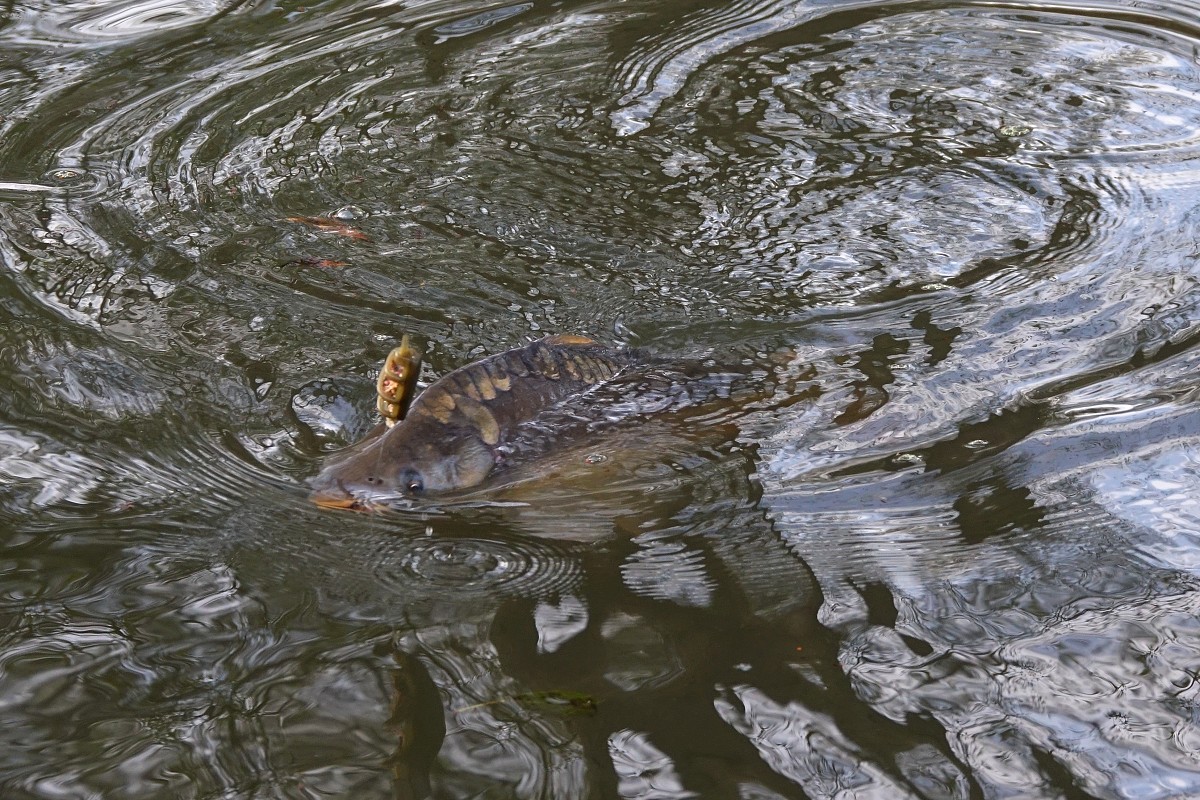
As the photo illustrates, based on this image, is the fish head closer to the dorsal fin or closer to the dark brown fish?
the dark brown fish

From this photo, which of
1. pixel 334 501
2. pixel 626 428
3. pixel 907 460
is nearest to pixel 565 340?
pixel 626 428

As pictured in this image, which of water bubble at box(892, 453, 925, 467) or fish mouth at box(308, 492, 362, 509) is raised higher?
fish mouth at box(308, 492, 362, 509)

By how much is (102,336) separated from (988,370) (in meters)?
3.08

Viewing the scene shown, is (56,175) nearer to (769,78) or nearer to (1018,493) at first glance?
(769,78)

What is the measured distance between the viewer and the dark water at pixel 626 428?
2695 mm

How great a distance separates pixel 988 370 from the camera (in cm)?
419

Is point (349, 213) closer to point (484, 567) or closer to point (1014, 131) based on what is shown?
point (484, 567)

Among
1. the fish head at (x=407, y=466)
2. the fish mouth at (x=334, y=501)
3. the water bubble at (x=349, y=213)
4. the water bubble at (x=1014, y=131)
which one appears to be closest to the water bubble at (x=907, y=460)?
the fish head at (x=407, y=466)

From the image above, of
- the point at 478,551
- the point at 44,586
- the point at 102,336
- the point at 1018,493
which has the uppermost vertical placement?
the point at 102,336

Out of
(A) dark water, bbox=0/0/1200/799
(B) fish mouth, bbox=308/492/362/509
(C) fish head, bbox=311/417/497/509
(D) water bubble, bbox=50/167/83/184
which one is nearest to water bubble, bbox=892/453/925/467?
Answer: (A) dark water, bbox=0/0/1200/799

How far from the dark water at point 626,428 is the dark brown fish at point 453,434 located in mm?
87

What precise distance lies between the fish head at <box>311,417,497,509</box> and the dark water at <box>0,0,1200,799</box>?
7 cm

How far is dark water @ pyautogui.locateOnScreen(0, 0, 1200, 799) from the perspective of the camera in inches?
106

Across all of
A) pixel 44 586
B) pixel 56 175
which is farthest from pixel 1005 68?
pixel 44 586
